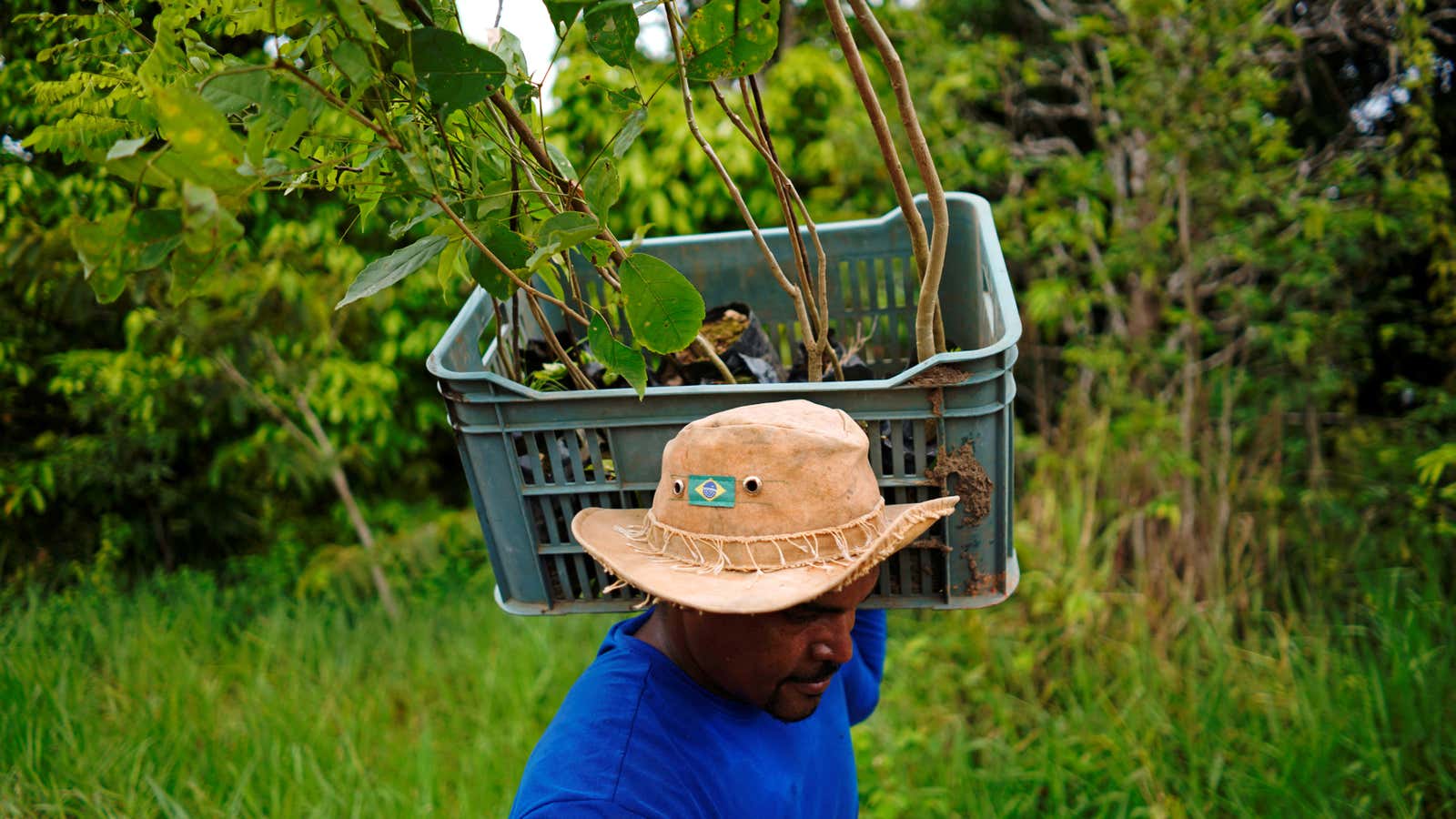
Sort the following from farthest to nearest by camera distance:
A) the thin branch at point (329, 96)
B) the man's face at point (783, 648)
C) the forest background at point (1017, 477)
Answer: the forest background at point (1017, 477), the man's face at point (783, 648), the thin branch at point (329, 96)

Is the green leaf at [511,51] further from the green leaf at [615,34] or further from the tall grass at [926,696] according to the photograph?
the tall grass at [926,696]

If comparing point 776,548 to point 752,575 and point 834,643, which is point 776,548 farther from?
point 834,643

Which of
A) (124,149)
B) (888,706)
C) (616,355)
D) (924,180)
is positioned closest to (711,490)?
(616,355)

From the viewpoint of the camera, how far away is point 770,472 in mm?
1051

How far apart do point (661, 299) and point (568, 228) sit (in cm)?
14

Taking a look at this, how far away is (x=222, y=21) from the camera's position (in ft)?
3.44

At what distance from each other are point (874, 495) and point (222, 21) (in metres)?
0.91

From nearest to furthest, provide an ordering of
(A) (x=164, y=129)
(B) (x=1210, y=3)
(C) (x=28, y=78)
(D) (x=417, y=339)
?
(A) (x=164, y=129) → (C) (x=28, y=78) → (B) (x=1210, y=3) → (D) (x=417, y=339)

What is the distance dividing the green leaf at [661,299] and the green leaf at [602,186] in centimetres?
7

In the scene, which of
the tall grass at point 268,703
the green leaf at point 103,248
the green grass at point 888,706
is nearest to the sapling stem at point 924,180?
the green leaf at point 103,248

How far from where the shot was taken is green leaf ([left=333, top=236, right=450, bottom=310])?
106 cm

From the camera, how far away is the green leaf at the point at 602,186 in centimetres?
108

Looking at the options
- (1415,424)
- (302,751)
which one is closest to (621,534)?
(302,751)

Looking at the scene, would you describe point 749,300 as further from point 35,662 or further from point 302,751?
point 35,662
